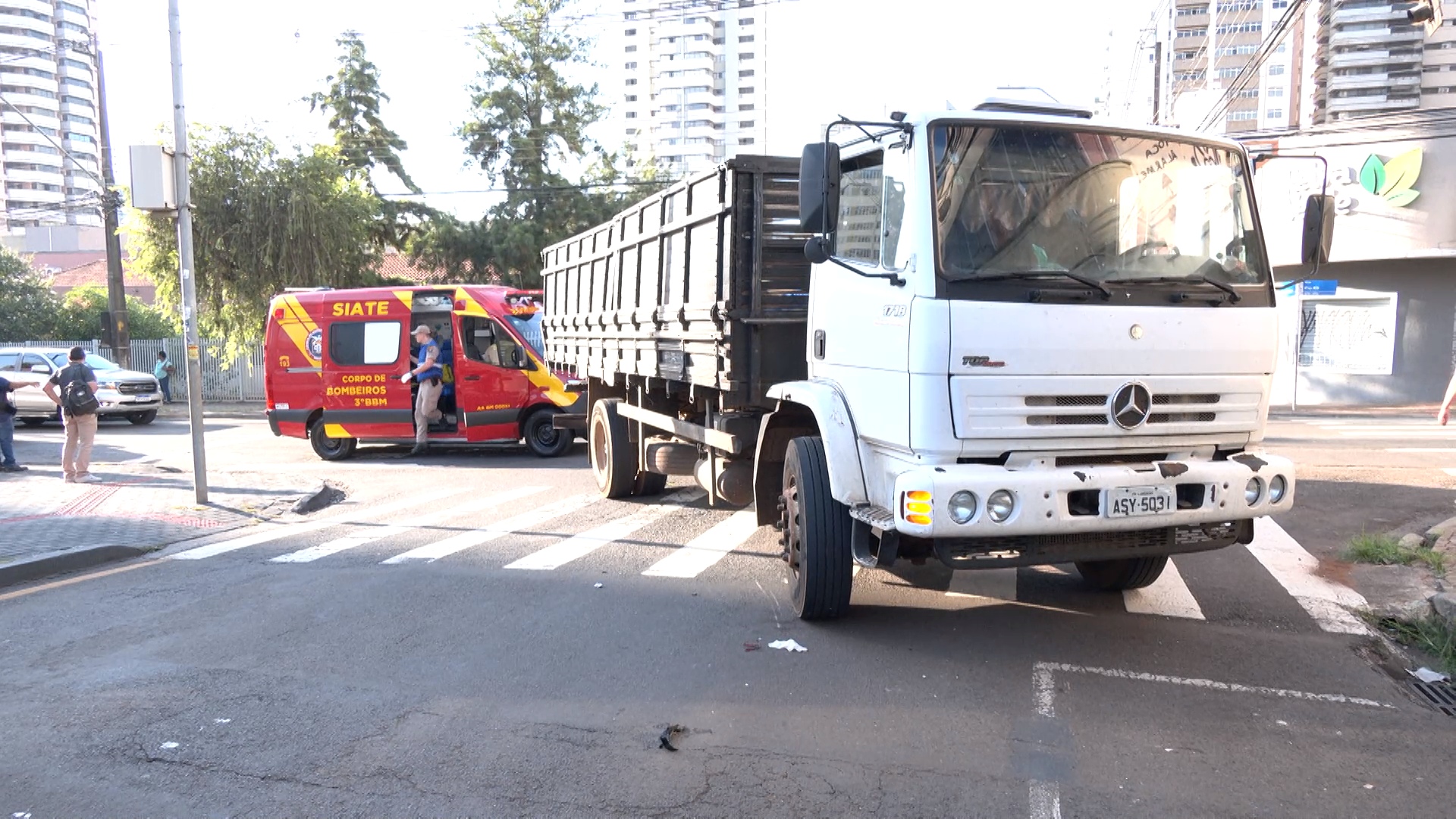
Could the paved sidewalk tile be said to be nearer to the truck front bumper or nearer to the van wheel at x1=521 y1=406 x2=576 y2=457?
the van wheel at x1=521 y1=406 x2=576 y2=457

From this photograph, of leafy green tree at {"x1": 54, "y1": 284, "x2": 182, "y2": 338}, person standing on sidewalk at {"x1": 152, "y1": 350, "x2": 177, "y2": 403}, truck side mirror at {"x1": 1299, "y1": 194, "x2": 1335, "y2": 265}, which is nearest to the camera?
truck side mirror at {"x1": 1299, "y1": 194, "x2": 1335, "y2": 265}

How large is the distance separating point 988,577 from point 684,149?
11005 centimetres

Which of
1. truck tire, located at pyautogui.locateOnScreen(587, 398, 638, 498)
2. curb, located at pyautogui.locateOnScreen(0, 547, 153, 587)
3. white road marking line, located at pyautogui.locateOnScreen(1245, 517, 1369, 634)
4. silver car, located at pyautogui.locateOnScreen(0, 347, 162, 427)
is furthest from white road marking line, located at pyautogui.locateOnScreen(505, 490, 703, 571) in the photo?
silver car, located at pyautogui.locateOnScreen(0, 347, 162, 427)

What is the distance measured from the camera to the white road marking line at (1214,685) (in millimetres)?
4754

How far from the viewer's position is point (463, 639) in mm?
5828

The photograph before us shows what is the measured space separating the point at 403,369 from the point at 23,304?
29084 millimetres

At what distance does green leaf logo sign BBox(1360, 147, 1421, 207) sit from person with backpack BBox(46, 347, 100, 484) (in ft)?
76.6

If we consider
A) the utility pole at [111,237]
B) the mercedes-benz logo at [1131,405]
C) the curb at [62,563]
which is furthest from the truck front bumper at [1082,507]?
the utility pole at [111,237]

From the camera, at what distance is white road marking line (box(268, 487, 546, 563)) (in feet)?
27.7

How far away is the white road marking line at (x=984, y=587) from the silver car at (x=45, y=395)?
69.8ft

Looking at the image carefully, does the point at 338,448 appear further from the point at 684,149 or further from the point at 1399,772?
the point at 684,149

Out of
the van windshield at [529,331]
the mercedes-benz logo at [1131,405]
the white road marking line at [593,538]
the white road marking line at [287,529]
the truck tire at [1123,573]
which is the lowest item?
the white road marking line at [287,529]

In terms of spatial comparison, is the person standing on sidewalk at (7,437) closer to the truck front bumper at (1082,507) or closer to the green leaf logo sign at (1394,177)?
the truck front bumper at (1082,507)

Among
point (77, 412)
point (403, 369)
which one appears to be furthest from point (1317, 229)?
point (77, 412)
